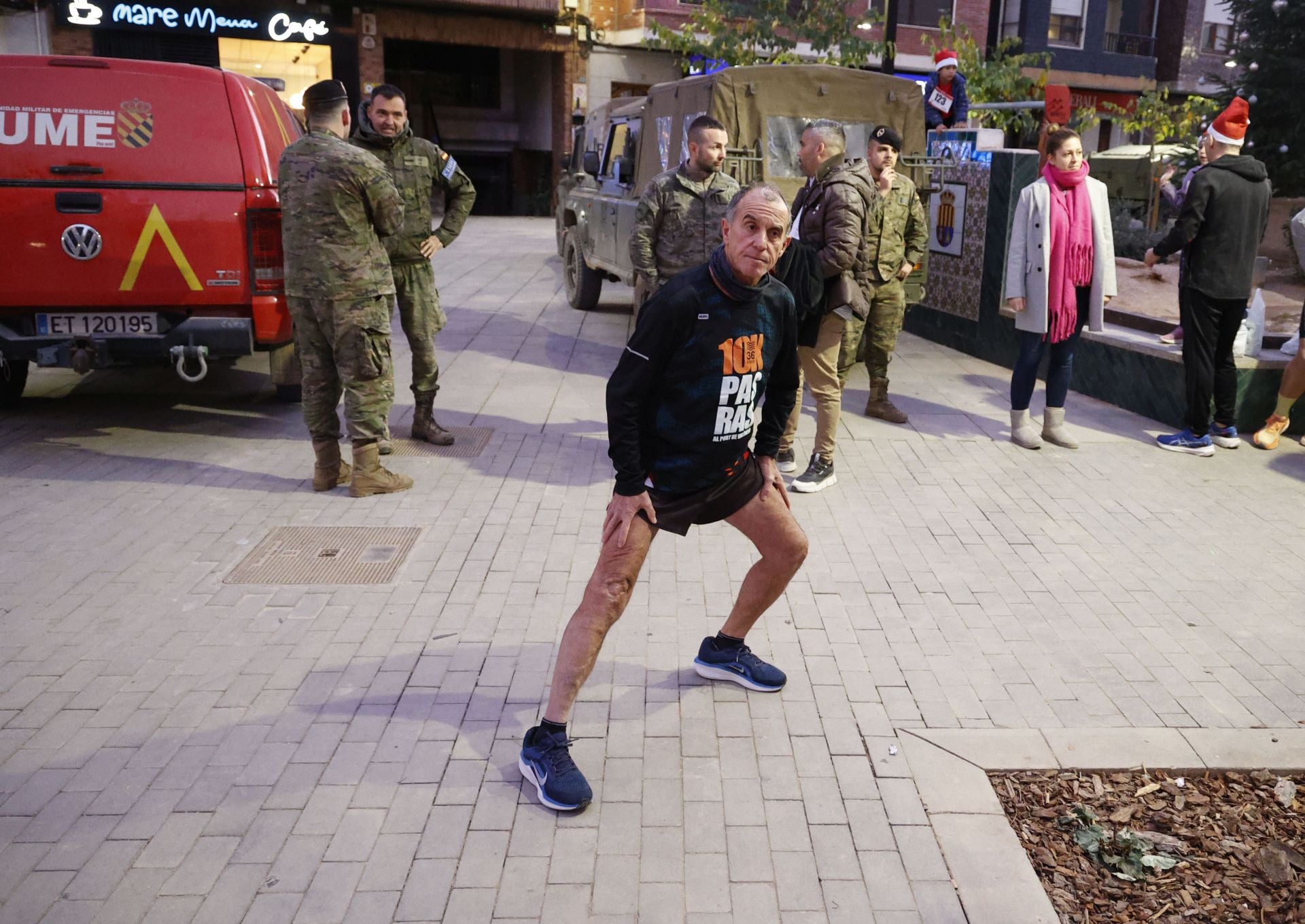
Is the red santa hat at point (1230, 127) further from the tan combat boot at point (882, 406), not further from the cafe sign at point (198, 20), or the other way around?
the cafe sign at point (198, 20)

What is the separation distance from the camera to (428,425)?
7672 millimetres

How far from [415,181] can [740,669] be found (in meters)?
4.09

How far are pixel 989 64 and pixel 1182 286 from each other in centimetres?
1204

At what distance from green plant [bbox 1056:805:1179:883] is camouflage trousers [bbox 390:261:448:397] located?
16.0 feet

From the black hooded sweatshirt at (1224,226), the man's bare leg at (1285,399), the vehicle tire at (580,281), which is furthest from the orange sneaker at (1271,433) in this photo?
the vehicle tire at (580,281)

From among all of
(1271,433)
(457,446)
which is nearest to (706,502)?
(457,446)

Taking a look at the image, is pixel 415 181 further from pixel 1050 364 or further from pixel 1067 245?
Answer: pixel 1050 364

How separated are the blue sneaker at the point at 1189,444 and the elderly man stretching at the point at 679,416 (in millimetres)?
5006

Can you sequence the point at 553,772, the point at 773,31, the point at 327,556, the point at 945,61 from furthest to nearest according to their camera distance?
the point at 773,31 < the point at 945,61 < the point at 327,556 < the point at 553,772

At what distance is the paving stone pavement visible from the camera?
325cm

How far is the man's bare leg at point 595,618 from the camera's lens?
3611 mm

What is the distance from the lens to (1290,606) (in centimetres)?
531

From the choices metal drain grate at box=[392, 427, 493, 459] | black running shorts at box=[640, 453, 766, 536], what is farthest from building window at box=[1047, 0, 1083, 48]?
black running shorts at box=[640, 453, 766, 536]

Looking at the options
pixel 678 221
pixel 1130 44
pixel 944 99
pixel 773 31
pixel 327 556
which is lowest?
pixel 327 556
